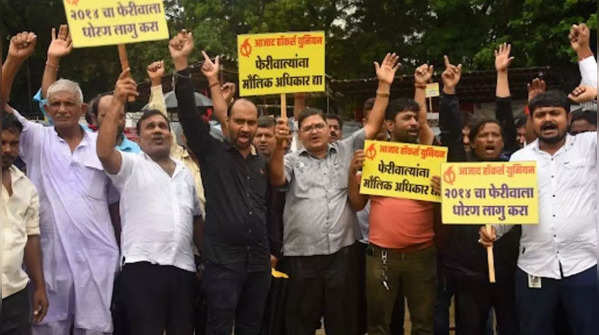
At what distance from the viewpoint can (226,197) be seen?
185 inches

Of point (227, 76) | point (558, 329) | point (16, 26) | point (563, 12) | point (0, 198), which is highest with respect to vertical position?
point (16, 26)

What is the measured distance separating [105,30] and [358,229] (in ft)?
8.19

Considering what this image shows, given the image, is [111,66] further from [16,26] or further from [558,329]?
[558,329]

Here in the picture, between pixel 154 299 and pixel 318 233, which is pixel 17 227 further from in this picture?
pixel 318 233

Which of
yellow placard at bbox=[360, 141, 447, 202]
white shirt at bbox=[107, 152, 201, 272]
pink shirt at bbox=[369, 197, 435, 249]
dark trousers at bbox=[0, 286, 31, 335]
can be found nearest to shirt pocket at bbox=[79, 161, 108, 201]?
white shirt at bbox=[107, 152, 201, 272]

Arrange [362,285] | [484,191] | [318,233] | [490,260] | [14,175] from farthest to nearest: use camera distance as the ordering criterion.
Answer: [362,285]
[318,233]
[484,191]
[490,260]
[14,175]

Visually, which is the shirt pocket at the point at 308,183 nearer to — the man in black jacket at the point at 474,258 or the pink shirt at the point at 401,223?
the pink shirt at the point at 401,223

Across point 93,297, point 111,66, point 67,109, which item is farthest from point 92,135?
point 111,66

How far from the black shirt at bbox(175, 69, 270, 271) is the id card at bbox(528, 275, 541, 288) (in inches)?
70.9

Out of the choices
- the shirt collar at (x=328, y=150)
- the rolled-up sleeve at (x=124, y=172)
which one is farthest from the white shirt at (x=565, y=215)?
the rolled-up sleeve at (x=124, y=172)

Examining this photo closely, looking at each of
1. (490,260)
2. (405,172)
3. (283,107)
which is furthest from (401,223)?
(283,107)

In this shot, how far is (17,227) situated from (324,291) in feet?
7.32

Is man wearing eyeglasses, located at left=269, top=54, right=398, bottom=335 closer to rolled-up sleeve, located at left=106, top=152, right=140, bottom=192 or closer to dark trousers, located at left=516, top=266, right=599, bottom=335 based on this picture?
rolled-up sleeve, located at left=106, top=152, right=140, bottom=192

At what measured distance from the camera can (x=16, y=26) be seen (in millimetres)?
28188
